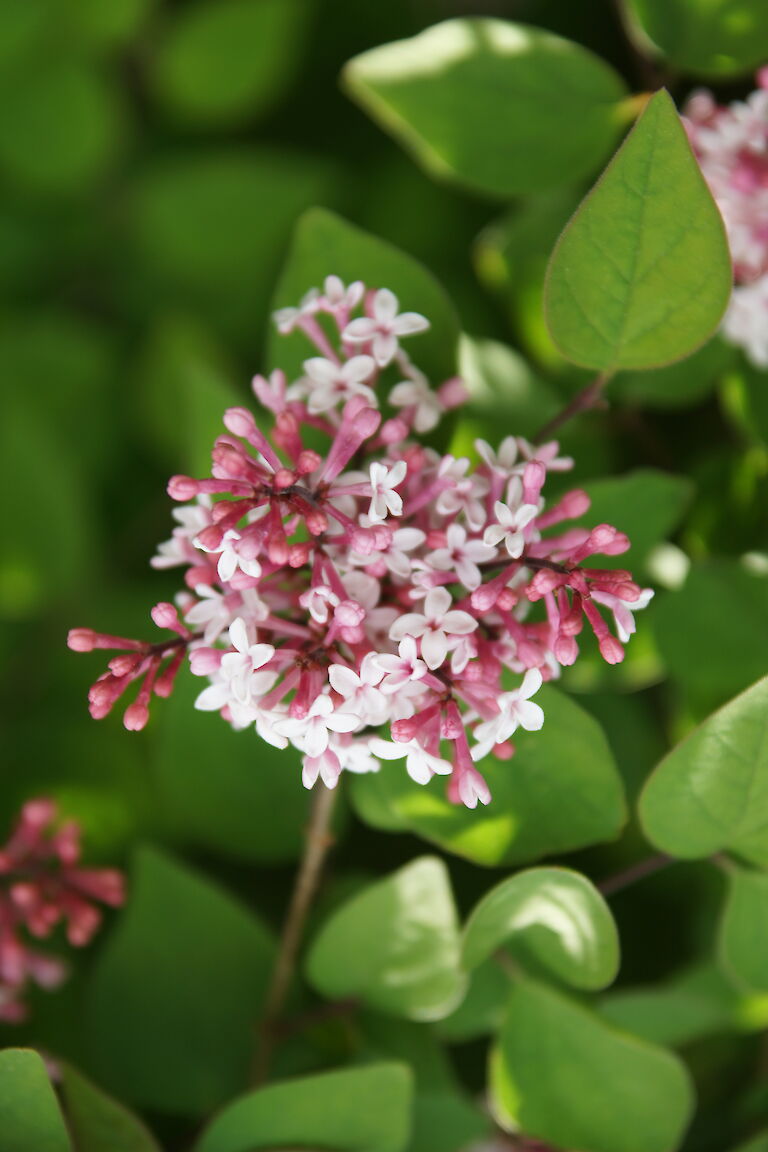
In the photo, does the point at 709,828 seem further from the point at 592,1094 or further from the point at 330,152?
the point at 330,152

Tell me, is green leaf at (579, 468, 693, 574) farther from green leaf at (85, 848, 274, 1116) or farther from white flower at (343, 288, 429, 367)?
green leaf at (85, 848, 274, 1116)

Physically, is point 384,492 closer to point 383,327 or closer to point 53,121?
point 383,327

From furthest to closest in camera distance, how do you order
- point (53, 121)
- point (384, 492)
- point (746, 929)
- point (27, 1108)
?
point (53, 121)
point (746, 929)
point (27, 1108)
point (384, 492)

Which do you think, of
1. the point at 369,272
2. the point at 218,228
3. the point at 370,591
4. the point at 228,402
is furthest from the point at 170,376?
the point at 370,591

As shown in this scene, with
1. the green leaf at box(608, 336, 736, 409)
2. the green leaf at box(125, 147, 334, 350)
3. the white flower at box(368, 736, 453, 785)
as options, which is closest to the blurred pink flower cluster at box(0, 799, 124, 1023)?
the white flower at box(368, 736, 453, 785)

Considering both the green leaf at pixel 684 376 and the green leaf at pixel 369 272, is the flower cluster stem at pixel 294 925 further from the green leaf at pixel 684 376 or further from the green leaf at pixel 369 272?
the green leaf at pixel 684 376

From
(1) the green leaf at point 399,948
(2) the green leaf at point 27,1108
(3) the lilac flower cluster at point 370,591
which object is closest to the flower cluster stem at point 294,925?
(1) the green leaf at point 399,948
